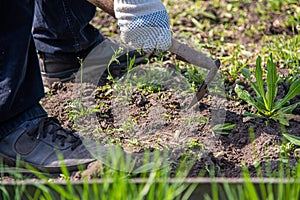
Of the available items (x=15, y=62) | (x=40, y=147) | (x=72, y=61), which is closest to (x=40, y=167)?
(x=40, y=147)

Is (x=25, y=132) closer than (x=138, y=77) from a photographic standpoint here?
Yes

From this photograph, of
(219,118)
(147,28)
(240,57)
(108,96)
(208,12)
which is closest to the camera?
(147,28)

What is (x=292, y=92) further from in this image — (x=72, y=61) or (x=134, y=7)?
(x=72, y=61)

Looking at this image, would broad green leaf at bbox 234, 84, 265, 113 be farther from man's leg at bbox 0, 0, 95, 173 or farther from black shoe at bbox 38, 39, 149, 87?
man's leg at bbox 0, 0, 95, 173

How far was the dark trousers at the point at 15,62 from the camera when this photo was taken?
2311 millimetres

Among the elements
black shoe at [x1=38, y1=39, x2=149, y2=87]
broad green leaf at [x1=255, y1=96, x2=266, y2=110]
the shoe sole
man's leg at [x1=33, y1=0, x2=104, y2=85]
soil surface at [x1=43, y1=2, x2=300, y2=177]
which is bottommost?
the shoe sole

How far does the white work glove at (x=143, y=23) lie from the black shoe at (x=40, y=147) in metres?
0.48

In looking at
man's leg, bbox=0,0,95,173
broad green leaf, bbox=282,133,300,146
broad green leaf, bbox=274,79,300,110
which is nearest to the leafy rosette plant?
broad green leaf, bbox=274,79,300,110

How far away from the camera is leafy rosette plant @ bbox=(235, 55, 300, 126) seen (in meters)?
2.55

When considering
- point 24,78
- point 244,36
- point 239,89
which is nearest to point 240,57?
point 244,36

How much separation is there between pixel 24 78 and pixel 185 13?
1.63 m

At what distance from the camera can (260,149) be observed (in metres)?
2.48

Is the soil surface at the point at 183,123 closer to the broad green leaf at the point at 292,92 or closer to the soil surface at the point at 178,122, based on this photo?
the soil surface at the point at 178,122

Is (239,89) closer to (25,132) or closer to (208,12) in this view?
(25,132)
